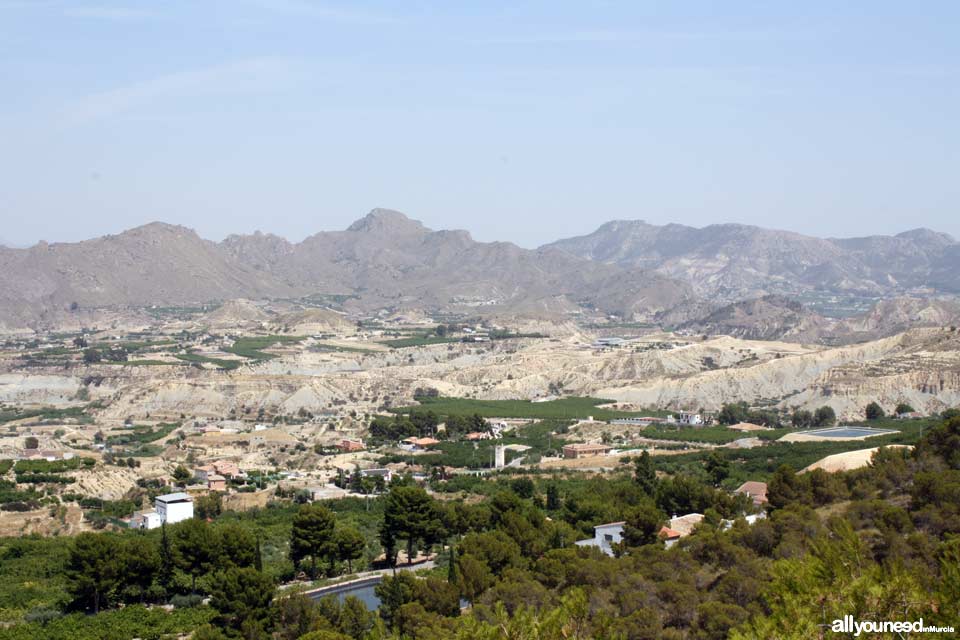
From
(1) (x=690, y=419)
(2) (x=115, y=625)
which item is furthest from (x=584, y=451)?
(2) (x=115, y=625)

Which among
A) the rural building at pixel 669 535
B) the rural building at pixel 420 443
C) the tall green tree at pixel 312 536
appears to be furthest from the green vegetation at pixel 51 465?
the rural building at pixel 669 535

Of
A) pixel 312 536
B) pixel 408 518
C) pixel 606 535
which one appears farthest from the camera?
pixel 408 518

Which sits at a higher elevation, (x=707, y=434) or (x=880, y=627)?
(x=880, y=627)

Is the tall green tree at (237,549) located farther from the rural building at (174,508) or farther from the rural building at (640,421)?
the rural building at (640,421)

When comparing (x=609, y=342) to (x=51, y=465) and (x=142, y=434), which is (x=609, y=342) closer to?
(x=142, y=434)

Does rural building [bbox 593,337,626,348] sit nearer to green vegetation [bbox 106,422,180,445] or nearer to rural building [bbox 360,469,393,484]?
green vegetation [bbox 106,422,180,445]

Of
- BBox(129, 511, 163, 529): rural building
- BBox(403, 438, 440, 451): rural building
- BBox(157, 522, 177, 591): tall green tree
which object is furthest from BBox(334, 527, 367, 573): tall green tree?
BBox(403, 438, 440, 451): rural building
